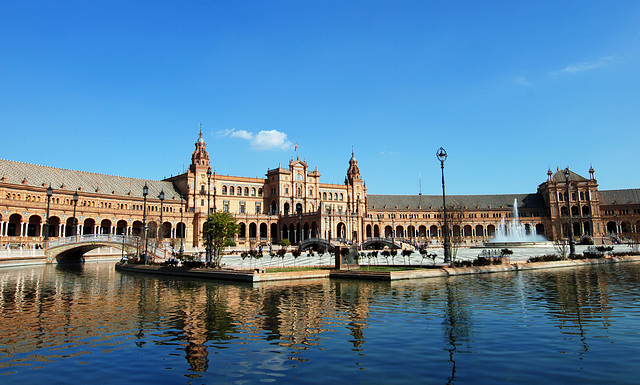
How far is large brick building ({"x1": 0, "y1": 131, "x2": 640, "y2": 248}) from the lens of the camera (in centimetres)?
7494

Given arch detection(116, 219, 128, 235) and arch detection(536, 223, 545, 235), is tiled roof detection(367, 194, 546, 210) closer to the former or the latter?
arch detection(536, 223, 545, 235)

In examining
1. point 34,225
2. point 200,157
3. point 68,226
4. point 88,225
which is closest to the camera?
point 34,225

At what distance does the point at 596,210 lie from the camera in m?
115

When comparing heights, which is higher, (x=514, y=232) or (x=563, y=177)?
(x=563, y=177)

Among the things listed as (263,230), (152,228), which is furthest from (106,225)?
(263,230)

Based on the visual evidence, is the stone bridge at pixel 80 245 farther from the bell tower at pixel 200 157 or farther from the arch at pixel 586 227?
the arch at pixel 586 227

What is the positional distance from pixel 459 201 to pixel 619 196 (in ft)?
132

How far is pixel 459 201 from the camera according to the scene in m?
128

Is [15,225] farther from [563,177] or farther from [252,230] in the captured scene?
[563,177]

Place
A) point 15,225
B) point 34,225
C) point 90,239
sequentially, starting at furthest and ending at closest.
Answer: point 34,225, point 15,225, point 90,239

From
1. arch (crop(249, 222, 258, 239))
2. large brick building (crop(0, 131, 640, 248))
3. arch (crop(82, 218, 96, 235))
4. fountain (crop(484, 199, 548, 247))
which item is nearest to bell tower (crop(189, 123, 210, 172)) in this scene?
large brick building (crop(0, 131, 640, 248))

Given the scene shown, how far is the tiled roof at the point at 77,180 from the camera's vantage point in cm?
7475

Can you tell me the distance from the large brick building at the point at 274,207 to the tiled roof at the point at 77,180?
0.21 meters

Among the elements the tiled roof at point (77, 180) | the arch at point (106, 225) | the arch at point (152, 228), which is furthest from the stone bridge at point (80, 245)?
the arch at point (106, 225)
